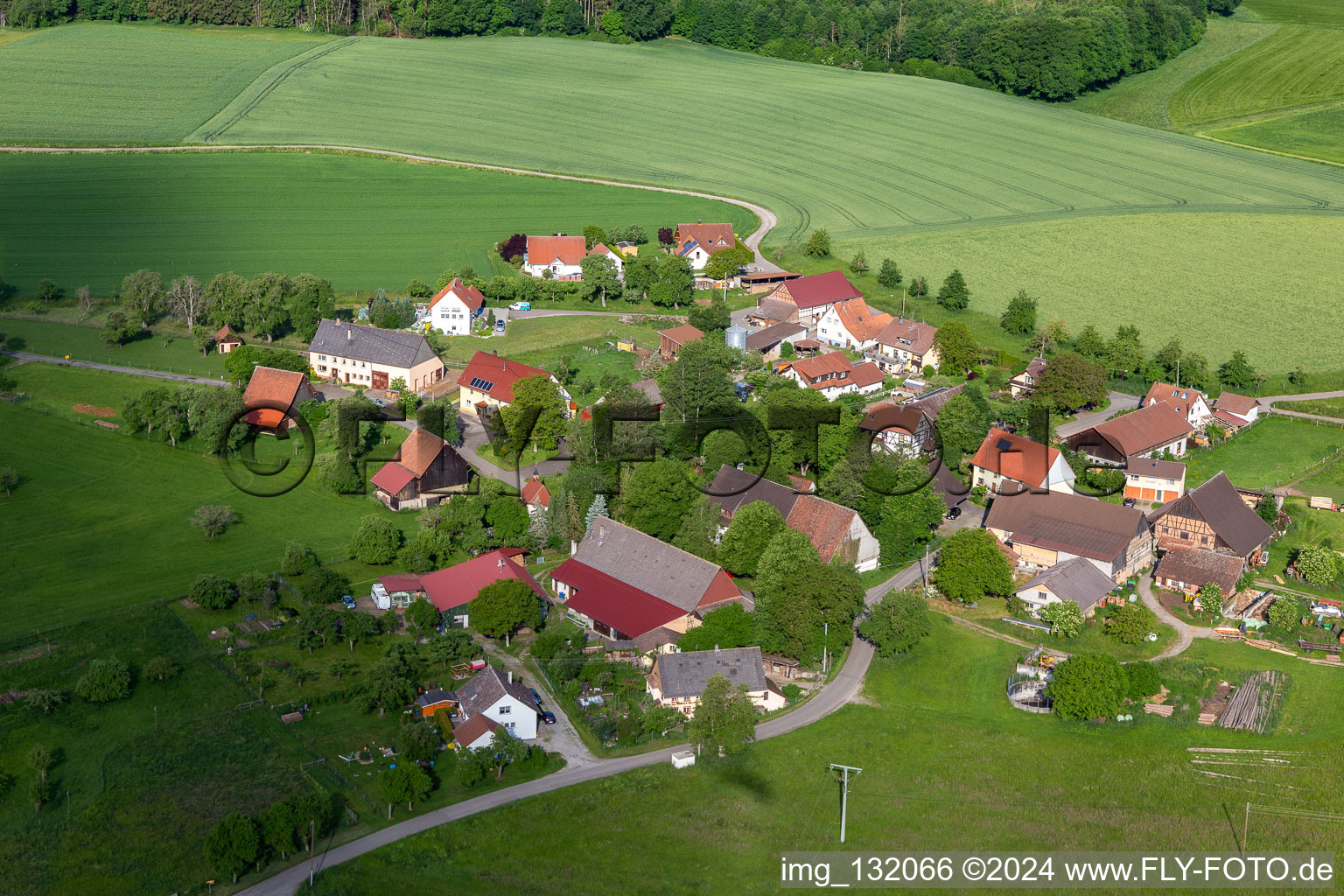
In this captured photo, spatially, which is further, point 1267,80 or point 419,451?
point 1267,80

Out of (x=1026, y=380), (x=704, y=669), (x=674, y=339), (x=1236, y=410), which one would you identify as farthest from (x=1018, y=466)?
(x=674, y=339)

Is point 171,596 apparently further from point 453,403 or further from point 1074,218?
point 1074,218

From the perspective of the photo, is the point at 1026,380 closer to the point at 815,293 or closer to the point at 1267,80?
the point at 815,293

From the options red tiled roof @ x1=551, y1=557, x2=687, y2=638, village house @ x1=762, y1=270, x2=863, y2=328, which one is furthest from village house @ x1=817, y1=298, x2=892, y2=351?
red tiled roof @ x1=551, y1=557, x2=687, y2=638

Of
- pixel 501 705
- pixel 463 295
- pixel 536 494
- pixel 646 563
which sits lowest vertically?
pixel 501 705

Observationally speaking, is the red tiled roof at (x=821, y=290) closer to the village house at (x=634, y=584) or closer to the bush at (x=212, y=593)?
the village house at (x=634, y=584)

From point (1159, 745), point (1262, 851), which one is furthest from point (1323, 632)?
point (1262, 851)
